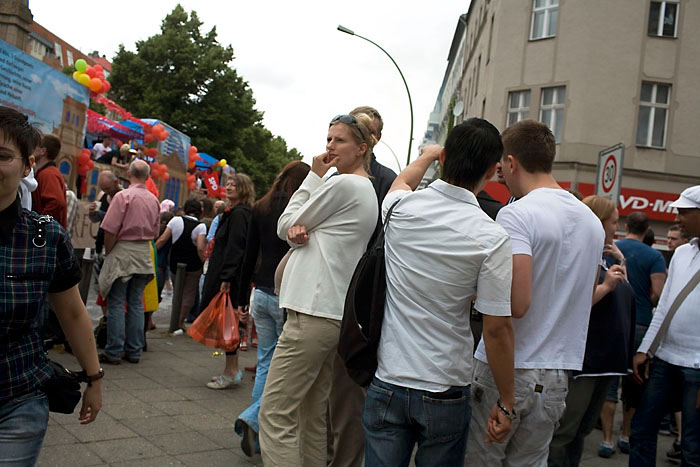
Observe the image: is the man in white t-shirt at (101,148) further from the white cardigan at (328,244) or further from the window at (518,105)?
the white cardigan at (328,244)

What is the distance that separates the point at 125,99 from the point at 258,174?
11.2 m

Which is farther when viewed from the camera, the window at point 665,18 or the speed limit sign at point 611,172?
the window at point 665,18

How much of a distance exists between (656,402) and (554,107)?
20.1 m

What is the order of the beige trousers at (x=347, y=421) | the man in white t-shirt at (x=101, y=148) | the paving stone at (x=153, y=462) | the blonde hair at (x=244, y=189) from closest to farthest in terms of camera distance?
the beige trousers at (x=347, y=421), the paving stone at (x=153, y=462), the blonde hair at (x=244, y=189), the man in white t-shirt at (x=101, y=148)

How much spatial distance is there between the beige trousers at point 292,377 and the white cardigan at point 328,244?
0.29ft

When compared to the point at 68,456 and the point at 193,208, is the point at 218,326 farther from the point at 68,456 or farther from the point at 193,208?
the point at 193,208

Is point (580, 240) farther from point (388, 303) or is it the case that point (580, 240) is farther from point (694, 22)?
point (694, 22)

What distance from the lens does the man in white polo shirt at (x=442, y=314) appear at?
250cm

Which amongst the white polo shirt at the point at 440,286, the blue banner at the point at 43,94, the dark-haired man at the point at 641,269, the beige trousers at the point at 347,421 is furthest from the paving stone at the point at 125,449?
the blue banner at the point at 43,94

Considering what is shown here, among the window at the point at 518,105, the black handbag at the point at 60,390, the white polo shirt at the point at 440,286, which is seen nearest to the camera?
the black handbag at the point at 60,390

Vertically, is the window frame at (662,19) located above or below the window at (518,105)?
above

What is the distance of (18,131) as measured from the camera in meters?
2.29

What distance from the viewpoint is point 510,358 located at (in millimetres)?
2527

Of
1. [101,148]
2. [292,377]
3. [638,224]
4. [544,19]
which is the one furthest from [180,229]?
[544,19]
